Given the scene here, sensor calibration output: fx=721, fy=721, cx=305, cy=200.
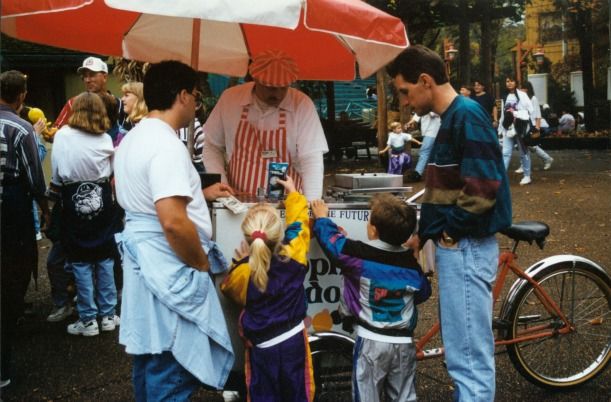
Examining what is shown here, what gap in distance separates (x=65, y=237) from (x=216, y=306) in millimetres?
2873

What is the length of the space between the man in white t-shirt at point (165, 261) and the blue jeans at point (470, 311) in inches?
45.5

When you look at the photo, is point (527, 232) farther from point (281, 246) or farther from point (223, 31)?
point (223, 31)

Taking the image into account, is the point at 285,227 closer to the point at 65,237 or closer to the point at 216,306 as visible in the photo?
the point at 216,306

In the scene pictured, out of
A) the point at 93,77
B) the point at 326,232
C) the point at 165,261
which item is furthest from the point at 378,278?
the point at 93,77

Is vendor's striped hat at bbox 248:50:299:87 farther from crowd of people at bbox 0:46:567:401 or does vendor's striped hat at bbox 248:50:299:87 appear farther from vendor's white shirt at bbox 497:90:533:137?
vendor's white shirt at bbox 497:90:533:137

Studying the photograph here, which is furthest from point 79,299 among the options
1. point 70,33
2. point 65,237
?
point 70,33

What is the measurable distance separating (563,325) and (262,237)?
2.30 meters

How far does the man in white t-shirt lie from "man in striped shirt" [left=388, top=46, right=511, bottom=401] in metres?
1.12

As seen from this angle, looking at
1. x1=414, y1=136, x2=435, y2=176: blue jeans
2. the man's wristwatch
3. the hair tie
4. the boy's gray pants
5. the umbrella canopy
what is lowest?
the boy's gray pants

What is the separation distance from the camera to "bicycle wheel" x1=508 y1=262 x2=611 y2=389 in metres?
4.60

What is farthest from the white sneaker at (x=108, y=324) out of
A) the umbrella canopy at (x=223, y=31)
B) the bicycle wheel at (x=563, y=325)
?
the bicycle wheel at (x=563, y=325)

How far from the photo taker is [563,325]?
465 cm

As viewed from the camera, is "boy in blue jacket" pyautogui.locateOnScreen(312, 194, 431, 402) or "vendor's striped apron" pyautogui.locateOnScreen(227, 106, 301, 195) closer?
"boy in blue jacket" pyautogui.locateOnScreen(312, 194, 431, 402)

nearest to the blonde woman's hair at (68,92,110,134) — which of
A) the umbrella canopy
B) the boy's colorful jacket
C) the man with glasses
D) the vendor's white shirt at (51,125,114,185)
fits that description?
the vendor's white shirt at (51,125,114,185)
